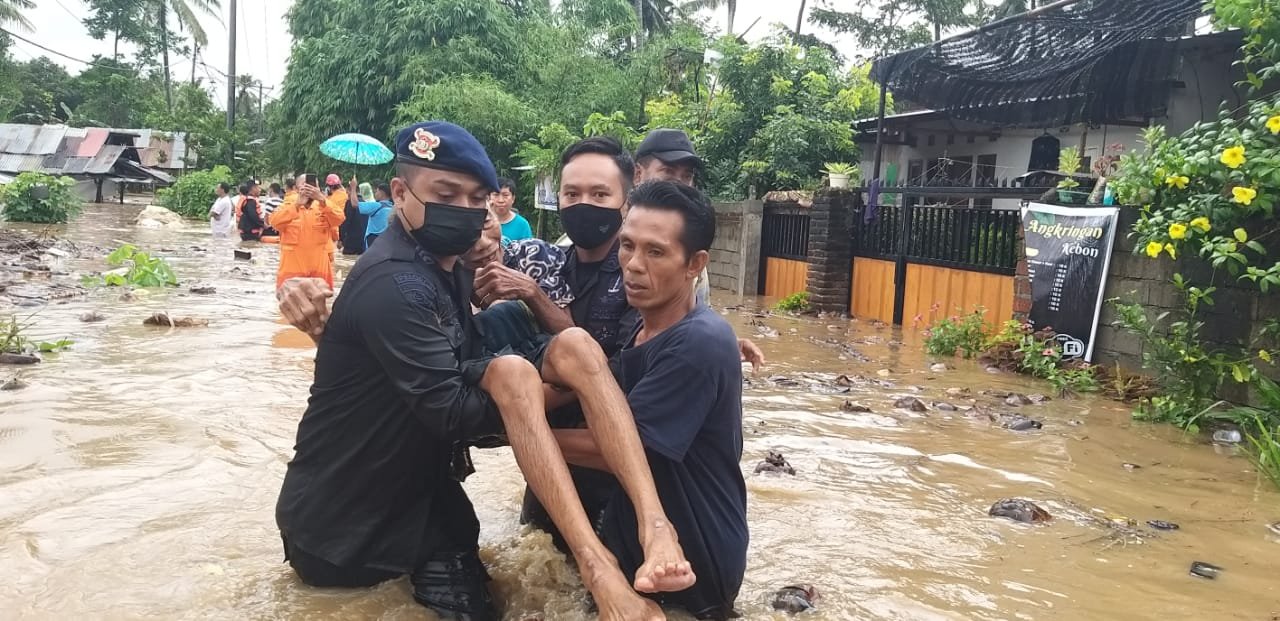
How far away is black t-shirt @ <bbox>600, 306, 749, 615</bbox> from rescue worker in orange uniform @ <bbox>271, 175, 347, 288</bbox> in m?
7.26

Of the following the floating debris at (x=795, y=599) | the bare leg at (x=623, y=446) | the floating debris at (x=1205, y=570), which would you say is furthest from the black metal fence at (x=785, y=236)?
Answer: the bare leg at (x=623, y=446)

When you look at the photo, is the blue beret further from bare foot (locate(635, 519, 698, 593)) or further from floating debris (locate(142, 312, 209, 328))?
floating debris (locate(142, 312, 209, 328))

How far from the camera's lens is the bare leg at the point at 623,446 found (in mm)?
2490

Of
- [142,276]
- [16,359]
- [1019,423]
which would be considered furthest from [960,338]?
[142,276]

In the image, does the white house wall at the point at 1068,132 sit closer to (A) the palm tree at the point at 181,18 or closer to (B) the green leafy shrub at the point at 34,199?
(B) the green leafy shrub at the point at 34,199

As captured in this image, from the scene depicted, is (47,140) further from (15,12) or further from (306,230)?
(306,230)

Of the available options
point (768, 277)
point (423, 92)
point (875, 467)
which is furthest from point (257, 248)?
point (875, 467)

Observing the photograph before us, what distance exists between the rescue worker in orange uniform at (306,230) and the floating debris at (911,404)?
5698mm

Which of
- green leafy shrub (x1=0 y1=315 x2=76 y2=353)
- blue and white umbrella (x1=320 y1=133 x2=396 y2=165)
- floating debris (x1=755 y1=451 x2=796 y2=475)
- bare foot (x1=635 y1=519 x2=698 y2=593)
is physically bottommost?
floating debris (x1=755 y1=451 x2=796 y2=475)

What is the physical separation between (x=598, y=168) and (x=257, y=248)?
755 inches

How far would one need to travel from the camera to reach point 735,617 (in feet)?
10.1

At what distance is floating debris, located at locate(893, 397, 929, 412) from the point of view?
6641 millimetres

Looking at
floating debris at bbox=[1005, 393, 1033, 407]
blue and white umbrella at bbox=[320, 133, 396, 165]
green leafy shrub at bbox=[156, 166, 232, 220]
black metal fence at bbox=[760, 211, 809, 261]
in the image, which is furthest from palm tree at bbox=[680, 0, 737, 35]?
floating debris at bbox=[1005, 393, 1033, 407]

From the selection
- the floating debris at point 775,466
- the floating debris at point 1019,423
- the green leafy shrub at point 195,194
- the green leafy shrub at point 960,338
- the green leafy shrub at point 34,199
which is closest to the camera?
the floating debris at point 775,466
